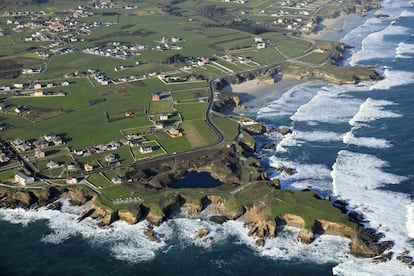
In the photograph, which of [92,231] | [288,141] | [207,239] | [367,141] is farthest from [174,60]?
[207,239]

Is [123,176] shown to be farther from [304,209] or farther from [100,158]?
[304,209]

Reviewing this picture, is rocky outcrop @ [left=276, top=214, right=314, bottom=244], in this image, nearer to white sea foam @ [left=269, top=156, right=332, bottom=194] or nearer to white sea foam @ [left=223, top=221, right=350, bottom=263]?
white sea foam @ [left=223, top=221, right=350, bottom=263]

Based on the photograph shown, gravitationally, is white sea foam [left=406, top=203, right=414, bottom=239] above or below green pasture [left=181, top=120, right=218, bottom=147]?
above

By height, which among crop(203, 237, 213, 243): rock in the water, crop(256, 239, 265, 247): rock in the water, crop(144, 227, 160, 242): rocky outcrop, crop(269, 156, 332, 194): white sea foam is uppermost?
crop(269, 156, 332, 194): white sea foam

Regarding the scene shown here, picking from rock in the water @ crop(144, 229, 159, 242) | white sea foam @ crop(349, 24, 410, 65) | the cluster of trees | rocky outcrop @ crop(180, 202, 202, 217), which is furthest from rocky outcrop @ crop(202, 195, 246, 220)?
white sea foam @ crop(349, 24, 410, 65)

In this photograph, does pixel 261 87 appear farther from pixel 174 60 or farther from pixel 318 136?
pixel 318 136

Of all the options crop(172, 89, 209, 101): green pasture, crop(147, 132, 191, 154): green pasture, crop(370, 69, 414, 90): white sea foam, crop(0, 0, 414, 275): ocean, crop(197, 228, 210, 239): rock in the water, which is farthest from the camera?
crop(370, 69, 414, 90): white sea foam
